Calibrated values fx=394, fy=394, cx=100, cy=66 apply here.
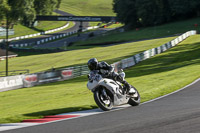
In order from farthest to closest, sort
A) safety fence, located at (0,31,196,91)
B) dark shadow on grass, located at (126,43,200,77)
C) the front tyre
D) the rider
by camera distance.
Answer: dark shadow on grass, located at (126,43,200,77) < safety fence, located at (0,31,196,91) < the front tyre < the rider

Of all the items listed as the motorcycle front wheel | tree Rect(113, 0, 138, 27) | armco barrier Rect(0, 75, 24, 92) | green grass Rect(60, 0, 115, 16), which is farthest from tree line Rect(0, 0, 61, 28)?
the motorcycle front wheel

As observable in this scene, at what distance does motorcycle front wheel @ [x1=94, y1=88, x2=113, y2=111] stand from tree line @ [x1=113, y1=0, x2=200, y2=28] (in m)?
86.0

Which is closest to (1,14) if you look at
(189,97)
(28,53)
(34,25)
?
(28,53)

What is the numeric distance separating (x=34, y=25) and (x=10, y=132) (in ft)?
387

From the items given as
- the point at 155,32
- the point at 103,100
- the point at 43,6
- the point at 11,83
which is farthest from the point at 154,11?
the point at 103,100

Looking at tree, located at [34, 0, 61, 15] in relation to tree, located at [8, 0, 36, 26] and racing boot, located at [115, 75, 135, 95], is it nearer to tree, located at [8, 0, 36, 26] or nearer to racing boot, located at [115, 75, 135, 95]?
tree, located at [8, 0, 36, 26]

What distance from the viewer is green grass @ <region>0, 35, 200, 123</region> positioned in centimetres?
1448

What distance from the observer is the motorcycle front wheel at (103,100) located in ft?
39.5

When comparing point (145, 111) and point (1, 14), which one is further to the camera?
point (1, 14)

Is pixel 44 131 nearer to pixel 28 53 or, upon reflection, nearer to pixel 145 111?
pixel 145 111

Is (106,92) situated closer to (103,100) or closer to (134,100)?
(103,100)

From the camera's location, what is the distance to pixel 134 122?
980cm

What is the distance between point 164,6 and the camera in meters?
98.7

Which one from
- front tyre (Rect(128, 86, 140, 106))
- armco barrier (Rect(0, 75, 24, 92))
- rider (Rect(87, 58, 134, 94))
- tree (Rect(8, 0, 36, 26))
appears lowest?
armco barrier (Rect(0, 75, 24, 92))
